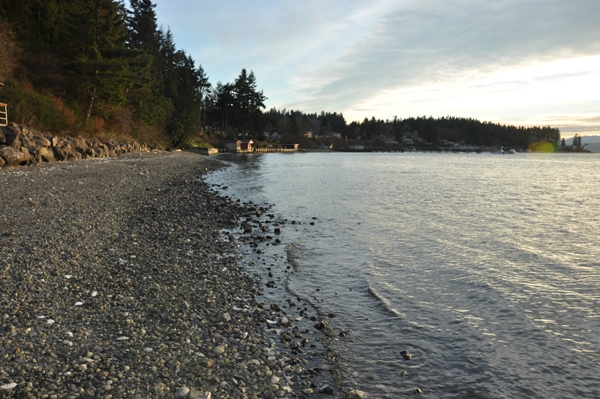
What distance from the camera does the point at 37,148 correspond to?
27.0m

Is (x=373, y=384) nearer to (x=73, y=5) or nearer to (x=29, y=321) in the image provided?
(x=29, y=321)

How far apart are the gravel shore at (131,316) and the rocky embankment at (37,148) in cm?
1281

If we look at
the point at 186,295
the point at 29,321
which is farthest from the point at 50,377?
the point at 186,295

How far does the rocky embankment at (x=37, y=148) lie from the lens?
24.0 meters

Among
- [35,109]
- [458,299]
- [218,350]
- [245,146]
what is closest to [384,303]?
[458,299]

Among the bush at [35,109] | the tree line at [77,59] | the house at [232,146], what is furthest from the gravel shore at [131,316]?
the house at [232,146]

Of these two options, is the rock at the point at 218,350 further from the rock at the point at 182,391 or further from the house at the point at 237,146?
the house at the point at 237,146

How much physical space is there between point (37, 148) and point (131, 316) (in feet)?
85.3

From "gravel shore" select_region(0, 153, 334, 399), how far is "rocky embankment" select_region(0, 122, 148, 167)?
42.0 ft

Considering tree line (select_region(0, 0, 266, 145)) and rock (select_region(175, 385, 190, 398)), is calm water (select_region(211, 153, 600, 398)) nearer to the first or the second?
rock (select_region(175, 385, 190, 398))

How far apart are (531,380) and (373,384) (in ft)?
8.23

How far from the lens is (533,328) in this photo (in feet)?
25.6

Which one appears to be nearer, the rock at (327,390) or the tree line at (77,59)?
the rock at (327,390)

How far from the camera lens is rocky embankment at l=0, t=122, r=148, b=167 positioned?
24.0 metres
